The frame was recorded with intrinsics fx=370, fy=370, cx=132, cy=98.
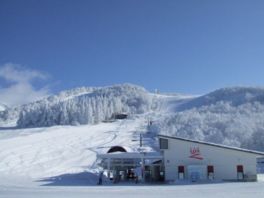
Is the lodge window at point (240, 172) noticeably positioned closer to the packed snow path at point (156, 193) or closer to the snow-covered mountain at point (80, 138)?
the packed snow path at point (156, 193)

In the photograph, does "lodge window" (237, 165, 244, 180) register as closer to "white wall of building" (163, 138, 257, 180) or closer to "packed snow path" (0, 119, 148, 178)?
"white wall of building" (163, 138, 257, 180)

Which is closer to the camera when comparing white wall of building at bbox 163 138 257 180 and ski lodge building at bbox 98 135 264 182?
ski lodge building at bbox 98 135 264 182

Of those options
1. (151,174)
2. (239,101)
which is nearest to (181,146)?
(151,174)

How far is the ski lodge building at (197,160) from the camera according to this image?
32.5 meters

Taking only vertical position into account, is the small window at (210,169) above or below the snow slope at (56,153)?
below

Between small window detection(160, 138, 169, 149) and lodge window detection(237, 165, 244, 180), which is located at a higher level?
small window detection(160, 138, 169, 149)

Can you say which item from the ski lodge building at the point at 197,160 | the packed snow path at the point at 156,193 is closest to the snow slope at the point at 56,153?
the ski lodge building at the point at 197,160

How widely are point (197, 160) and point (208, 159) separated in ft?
3.21

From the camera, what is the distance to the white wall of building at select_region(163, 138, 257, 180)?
107ft

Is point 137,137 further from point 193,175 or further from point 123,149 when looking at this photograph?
A: point 193,175

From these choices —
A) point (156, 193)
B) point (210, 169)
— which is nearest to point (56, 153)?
point (210, 169)

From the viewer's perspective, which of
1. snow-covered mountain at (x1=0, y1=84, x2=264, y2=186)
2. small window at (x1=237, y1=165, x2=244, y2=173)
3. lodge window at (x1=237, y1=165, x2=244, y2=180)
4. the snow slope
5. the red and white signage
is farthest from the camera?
snow-covered mountain at (x1=0, y1=84, x2=264, y2=186)

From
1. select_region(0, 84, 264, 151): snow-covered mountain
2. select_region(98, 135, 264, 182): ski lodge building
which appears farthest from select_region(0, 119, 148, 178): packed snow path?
select_region(0, 84, 264, 151): snow-covered mountain

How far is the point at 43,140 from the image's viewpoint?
63594 mm
